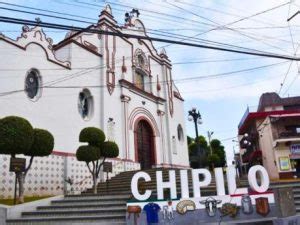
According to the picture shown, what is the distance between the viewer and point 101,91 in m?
21.5

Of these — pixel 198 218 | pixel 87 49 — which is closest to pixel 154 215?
pixel 198 218

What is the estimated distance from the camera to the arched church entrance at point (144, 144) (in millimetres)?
24656

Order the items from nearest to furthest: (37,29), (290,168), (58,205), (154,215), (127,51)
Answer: (154,215), (58,205), (37,29), (127,51), (290,168)

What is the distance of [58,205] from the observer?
12852mm

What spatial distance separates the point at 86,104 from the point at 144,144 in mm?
6530

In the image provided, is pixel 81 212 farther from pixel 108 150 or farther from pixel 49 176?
pixel 49 176

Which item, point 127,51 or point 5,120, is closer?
point 5,120

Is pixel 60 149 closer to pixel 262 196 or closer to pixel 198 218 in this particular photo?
pixel 198 218

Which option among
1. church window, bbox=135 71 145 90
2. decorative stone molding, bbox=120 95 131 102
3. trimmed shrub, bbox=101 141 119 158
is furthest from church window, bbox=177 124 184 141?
trimmed shrub, bbox=101 141 119 158

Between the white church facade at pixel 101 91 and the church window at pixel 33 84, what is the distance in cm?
3

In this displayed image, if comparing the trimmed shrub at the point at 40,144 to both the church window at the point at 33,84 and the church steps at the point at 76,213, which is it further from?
the church window at the point at 33,84

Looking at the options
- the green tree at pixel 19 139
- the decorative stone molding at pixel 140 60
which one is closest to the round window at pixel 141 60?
the decorative stone molding at pixel 140 60

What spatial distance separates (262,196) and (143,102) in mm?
16110

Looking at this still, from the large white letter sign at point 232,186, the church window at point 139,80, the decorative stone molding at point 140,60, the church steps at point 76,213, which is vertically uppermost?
the decorative stone molding at point 140,60
